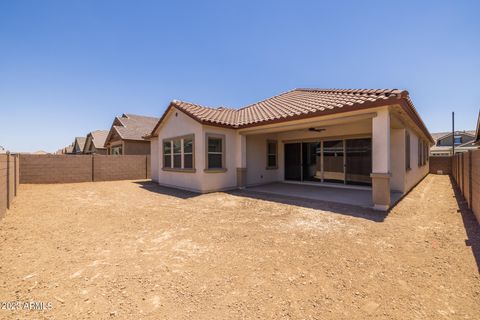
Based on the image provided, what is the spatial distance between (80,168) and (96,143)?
605 inches

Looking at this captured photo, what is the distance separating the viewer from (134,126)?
23391mm

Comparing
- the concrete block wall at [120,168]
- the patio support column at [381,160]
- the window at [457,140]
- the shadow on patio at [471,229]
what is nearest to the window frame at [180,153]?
the concrete block wall at [120,168]

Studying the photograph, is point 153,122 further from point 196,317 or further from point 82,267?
point 196,317

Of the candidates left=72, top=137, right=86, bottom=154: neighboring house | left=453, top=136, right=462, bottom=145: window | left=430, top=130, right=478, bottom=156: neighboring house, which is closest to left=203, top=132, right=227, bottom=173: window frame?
left=72, top=137, right=86, bottom=154: neighboring house

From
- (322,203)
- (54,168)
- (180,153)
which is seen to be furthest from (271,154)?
(54,168)

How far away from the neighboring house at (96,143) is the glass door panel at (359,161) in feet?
85.5

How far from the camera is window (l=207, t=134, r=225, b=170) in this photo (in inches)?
397

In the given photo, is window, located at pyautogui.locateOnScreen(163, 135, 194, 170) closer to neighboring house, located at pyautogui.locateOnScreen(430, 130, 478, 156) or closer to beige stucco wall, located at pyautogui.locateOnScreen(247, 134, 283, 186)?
beige stucco wall, located at pyautogui.locateOnScreen(247, 134, 283, 186)

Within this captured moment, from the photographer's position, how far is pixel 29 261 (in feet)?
11.7

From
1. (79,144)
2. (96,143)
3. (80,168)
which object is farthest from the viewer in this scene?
(79,144)

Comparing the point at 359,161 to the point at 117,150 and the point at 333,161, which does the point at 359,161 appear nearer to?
the point at 333,161

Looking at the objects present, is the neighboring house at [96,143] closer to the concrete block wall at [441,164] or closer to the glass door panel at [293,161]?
the glass door panel at [293,161]

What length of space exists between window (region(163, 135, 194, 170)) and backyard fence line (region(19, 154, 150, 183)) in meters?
4.99

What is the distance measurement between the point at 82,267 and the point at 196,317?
2.21 meters
